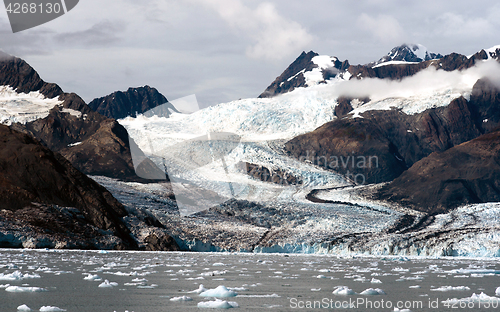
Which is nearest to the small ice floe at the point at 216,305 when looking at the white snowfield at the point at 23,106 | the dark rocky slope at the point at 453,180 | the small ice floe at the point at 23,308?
the small ice floe at the point at 23,308

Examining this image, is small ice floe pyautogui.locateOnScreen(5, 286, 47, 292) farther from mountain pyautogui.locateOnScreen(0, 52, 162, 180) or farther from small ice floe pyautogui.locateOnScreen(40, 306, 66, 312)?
mountain pyautogui.locateOnScreen(0, 52, 162, 180)

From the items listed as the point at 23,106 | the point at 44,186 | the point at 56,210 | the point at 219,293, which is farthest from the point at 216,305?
the point at 23,106

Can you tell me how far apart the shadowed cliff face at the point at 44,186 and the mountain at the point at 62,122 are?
5700 cm

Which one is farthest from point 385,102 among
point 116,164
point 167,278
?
point 167,278

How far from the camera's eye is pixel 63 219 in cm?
4925

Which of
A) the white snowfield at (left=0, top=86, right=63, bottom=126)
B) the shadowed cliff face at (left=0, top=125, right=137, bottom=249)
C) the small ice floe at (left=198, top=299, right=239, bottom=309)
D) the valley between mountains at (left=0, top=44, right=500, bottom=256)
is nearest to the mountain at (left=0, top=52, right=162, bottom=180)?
the white snowfield at (left=0, top=86, right=63, bottom=126)

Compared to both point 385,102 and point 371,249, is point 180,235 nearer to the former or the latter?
point 371,249

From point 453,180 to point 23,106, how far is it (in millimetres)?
121107

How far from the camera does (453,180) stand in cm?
11325

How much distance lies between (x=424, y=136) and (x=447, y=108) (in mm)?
11336

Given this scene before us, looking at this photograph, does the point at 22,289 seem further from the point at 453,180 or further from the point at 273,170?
the point at 453,180

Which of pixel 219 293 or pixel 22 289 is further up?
pixel 22 289

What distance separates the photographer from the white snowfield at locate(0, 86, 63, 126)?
137m

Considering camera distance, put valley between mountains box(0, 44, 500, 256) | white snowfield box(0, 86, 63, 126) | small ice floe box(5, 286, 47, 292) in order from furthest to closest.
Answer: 1. white snowfield box(0, 86, 63, 126)
2. valley between mountains box(0, 44, 500, 256)
3. small ice floe box(5, 286, 47, 292)
